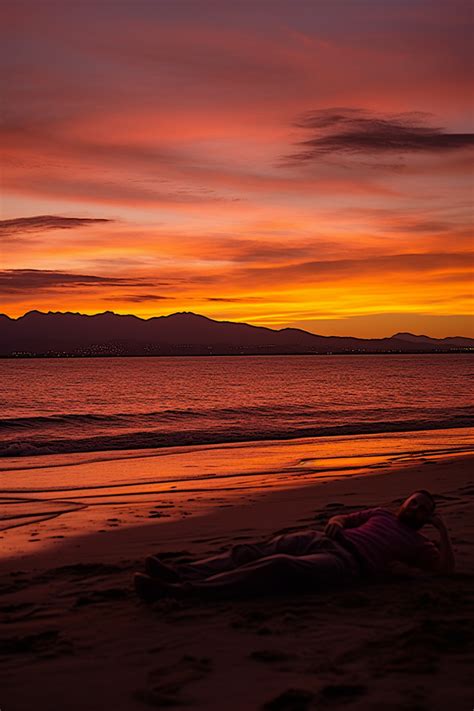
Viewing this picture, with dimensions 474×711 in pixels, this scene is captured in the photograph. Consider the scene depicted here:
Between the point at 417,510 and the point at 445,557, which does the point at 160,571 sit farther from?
the point at 445,557

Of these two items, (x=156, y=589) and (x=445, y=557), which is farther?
(x=445, y=557)

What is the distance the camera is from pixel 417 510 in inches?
270

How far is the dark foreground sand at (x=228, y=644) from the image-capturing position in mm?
4562

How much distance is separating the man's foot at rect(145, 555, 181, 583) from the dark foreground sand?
0.22 meters

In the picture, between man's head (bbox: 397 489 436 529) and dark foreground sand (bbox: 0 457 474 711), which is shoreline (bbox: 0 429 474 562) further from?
man's head (bbox: 397 489 436 529)

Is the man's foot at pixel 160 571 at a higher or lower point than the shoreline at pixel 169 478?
higher

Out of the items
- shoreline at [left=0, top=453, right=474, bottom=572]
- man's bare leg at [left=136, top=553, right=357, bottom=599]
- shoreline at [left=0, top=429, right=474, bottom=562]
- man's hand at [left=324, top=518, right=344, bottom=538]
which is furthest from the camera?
shoreline at [left=0, top=429, right=474, bottom=562]

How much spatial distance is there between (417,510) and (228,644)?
2.28 metres

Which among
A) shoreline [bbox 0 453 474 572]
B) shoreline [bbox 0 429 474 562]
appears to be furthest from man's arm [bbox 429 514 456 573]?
shoreline [bbox 0 429 474 562]

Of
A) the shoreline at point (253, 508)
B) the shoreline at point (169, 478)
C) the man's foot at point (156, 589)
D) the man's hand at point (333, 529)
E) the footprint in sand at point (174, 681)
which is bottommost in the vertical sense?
the shoreline at point (169, 478)

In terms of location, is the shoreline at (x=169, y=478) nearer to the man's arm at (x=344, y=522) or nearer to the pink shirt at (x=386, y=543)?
the man's arm at (x=344, y=522)

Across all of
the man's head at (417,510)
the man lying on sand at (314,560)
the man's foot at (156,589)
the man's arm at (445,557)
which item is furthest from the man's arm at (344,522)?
the man's foot at (156,589)

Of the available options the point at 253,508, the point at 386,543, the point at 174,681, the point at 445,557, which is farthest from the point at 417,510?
the point at 253,508

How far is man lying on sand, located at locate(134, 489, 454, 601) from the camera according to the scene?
6.24 metres
